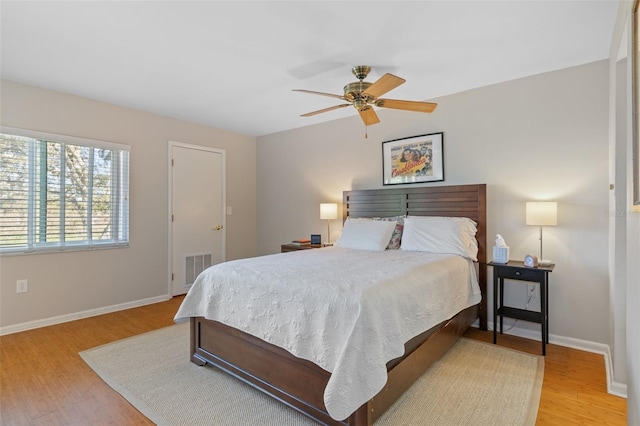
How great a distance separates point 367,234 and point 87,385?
262cm

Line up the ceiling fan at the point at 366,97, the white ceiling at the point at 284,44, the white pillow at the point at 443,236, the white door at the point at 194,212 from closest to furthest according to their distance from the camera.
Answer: the white ceiling at the point at 284,44 → the ceiling fan at the point at 366,97 → the white pillow at the point at 443,236 → the white door at the point at 194,212

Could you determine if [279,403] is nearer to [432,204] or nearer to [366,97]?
[366,97]

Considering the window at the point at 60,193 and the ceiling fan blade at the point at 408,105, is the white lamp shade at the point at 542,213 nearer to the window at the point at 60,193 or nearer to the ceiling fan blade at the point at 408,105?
the ceiling fan blade at the point at 408,105

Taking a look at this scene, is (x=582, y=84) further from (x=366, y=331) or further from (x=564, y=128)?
(x=366, y=331)

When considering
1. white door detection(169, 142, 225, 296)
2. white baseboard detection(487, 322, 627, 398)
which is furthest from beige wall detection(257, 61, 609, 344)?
white door detection(169, 142, 225, 296)

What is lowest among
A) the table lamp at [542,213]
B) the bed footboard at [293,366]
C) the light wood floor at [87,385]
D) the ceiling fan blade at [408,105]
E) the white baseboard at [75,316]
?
the light wood floor at [87,385]

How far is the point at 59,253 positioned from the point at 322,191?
3.21 meters

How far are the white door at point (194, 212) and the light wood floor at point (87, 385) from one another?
4.66ft

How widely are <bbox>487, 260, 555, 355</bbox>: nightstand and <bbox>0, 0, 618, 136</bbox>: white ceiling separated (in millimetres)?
1750

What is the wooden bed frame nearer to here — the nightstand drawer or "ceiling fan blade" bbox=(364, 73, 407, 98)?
the nightstand drawer

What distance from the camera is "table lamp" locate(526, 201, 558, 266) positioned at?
2.66 metres

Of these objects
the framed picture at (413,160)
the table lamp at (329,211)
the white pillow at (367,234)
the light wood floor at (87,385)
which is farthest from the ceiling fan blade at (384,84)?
the light wood floor at (87,385)

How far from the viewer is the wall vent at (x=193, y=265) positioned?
4.58 meters

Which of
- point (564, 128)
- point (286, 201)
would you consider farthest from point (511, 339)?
point (286, 201)
